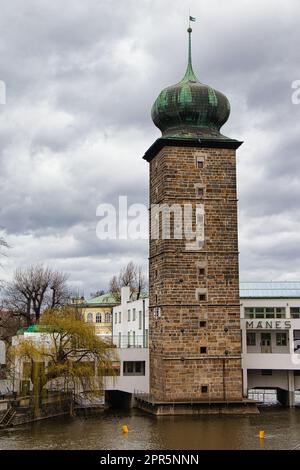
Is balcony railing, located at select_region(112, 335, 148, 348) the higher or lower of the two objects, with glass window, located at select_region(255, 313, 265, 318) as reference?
lower

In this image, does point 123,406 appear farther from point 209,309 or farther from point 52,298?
point 52,298

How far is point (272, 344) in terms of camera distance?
4403 cm

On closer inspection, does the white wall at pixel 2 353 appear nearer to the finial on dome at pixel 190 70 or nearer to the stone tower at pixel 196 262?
the stone tower at pixel 196 262

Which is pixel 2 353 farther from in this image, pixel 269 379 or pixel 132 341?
pixel 269 379

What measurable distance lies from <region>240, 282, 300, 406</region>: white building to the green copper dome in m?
11.7

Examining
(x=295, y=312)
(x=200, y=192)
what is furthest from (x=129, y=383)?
(x=200, y=192)

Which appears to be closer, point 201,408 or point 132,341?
point 201,408

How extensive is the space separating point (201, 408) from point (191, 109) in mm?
16808

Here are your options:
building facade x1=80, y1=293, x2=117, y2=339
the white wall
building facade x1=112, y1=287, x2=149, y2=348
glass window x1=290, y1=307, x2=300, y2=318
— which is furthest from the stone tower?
building facade x1=80, y1=293, x2=117, y2=339

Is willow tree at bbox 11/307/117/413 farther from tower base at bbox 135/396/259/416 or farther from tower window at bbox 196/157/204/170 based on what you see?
tower window at bbox 196/157/204/170

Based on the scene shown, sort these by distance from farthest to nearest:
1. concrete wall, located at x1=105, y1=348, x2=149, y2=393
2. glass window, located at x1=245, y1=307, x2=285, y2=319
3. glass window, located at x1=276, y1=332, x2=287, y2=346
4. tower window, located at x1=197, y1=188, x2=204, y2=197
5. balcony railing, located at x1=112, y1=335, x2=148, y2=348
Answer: balcony railing, located at x1=112, y1=335, x2=148, y2=348, glass window, located at x1=245, y1=307, x2=285, y2=319, glass window, located at x1=276, y1=332, x2=287, y2=346, concrete wall, located at x1=105, y1=348, x2=149, y2=393, tower window, located at x1=197, y1=188, x2=204, y2=197

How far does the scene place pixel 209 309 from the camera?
125ft

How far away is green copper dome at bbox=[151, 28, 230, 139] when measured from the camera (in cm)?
3959

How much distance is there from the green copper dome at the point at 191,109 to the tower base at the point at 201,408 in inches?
587
